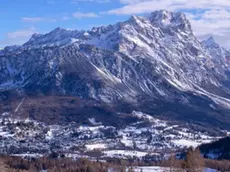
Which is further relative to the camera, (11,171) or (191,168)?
(11,171)

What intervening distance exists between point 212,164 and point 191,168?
6813cm

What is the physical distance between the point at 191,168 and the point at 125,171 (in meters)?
65.0

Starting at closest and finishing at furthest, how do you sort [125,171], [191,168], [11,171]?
[191,168] → [11,171] → [125,171]

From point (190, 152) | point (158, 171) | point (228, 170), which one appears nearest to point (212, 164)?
point (228, 170)

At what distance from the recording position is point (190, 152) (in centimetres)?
13662

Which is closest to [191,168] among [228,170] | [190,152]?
[190,152]

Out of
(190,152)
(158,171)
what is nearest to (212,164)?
(158,171)

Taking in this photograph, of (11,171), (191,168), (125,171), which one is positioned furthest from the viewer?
(125,171)

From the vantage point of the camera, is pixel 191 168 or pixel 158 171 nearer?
pixel 191 168

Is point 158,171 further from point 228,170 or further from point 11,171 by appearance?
point 11,171

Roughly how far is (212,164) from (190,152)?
6585 centimetres

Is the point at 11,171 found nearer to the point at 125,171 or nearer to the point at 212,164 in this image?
the point at 125,171

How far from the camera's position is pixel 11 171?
7249 inches

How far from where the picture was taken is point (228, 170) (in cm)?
19425
